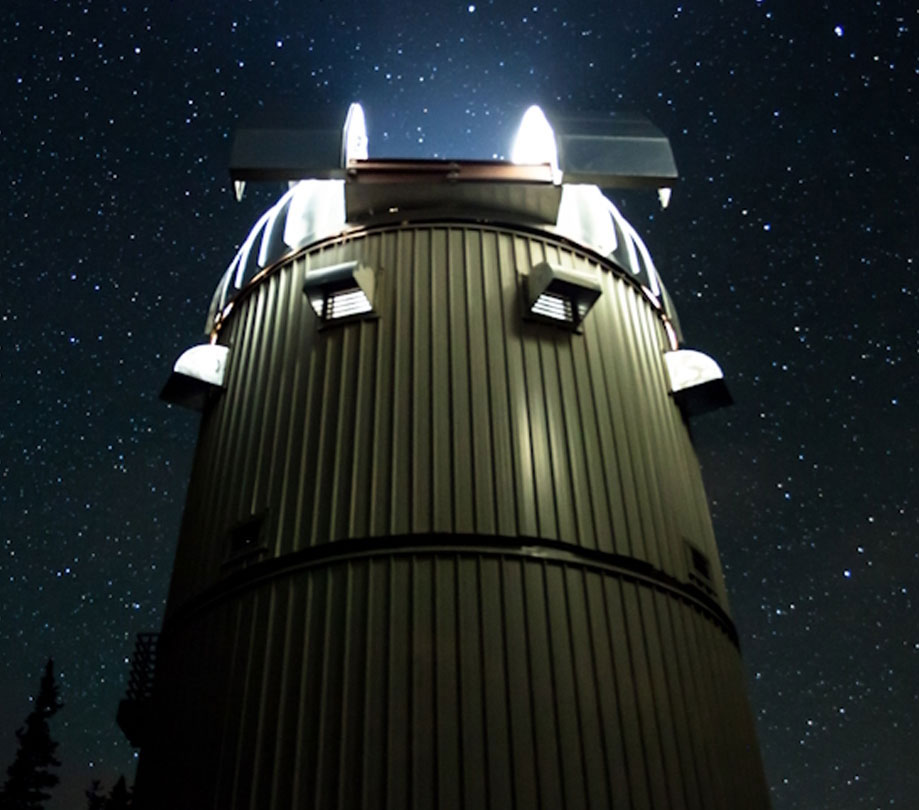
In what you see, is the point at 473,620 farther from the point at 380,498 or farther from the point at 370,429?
the point at 370,429

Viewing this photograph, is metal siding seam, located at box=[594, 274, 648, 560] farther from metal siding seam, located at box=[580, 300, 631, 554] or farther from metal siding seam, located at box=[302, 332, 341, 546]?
metal siding seam, located at box=[302, 332, 341, 546]

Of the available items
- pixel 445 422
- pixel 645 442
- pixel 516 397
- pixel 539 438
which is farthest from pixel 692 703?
pixel 445 422

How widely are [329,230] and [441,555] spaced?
13.7ft

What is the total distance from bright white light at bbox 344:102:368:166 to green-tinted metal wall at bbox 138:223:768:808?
1.04m

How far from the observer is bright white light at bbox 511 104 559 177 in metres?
9.42

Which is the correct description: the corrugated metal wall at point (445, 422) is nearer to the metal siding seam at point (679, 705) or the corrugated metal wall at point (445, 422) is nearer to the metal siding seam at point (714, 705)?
the metal siding seam at point (679, 705)

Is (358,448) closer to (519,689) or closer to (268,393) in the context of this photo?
(268,393)

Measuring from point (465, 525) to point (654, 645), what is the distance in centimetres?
187

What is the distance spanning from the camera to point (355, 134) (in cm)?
1010

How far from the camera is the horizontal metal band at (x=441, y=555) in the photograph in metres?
7.11

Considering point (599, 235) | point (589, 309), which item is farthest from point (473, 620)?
point (599, 235)

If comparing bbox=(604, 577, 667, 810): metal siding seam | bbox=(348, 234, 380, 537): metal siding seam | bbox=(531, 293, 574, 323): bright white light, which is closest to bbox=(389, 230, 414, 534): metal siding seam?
bbox=(348, 234, 380, 537): metal siding seam

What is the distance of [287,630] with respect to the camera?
702 centimetres

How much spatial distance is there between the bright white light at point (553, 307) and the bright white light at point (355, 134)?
2525mm
